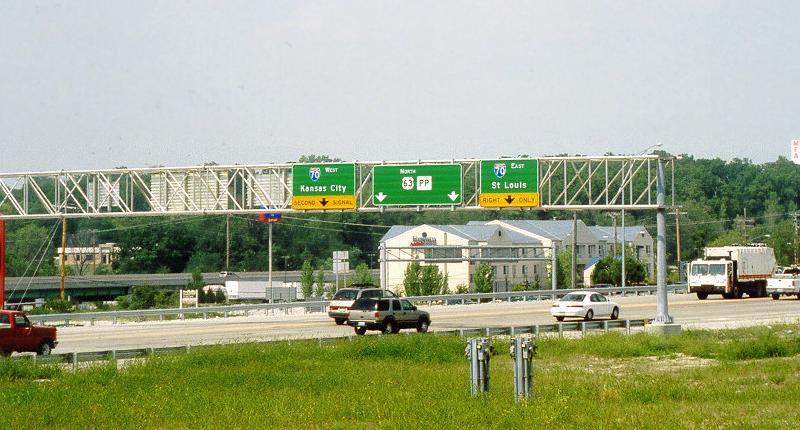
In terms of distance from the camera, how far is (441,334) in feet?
A: 119

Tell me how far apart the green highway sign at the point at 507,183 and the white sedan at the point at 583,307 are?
20.3 ft

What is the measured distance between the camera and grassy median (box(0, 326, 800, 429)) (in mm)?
17578

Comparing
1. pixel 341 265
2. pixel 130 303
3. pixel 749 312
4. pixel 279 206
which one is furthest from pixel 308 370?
pixel 130 303

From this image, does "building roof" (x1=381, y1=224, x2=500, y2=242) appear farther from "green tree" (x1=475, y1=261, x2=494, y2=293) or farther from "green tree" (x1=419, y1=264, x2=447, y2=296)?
"green tree" (x1=419, y1=264, x2=447, y2=296)

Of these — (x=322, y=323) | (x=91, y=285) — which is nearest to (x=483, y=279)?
(x=91, y=285)

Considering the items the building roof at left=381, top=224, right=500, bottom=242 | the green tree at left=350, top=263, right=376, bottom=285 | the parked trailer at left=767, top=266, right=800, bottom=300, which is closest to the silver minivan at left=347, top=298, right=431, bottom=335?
the parked trailer at left=767, top=266, right=800, bottom=300

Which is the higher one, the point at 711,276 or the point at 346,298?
the point at 711,276

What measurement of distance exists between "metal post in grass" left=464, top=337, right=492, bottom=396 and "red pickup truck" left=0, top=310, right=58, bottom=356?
17489 mm

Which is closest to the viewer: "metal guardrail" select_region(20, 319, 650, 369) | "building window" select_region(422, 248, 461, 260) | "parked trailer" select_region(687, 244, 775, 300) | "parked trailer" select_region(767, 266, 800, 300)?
"metal guardrail" select_region(20, 319, 650, 369)

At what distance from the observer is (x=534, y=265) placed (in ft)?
401

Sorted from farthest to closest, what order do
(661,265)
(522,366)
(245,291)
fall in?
(245,291), (661,265), (522,366)

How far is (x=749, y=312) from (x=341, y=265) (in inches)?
1055

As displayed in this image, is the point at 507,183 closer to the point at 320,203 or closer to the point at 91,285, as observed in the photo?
the point at 320,203

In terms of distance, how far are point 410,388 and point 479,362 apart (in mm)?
2261
